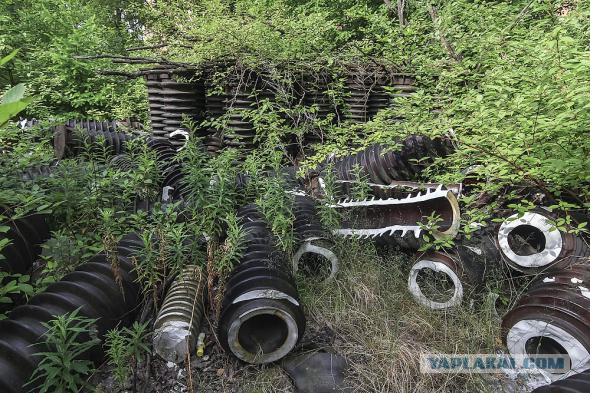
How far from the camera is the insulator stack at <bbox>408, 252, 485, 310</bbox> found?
259 cm

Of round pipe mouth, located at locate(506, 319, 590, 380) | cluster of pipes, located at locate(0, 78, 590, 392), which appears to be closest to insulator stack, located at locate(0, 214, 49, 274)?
cluster of pipes, located at locate(0, 78, 590, 392)

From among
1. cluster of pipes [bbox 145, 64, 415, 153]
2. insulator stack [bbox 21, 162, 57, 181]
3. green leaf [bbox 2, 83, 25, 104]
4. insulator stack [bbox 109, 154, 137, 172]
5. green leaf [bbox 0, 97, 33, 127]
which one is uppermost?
green leaf [bbox 2, 83, 25, 104]

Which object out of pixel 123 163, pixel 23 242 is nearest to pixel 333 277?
pixel 23 242

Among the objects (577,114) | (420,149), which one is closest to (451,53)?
(420,149)

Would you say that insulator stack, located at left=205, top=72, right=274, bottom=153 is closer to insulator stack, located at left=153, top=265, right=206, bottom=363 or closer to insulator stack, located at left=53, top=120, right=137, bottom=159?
insulator stack, located at left=53, top=120, right=137, bottom=159

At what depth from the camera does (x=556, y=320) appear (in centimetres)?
196

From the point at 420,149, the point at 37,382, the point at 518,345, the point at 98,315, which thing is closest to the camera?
the point at 37,382

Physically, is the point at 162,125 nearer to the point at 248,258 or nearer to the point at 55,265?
the point at 55,265

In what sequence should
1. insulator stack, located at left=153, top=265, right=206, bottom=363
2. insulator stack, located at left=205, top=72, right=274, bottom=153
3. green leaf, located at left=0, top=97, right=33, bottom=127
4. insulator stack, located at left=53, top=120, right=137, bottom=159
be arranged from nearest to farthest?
1. green leaf, located at left=0, top=97, right=33, bottom=127
2. insulator stack, located at left=153, top=265, right=206, bottom=363
3. insulator stack, located at left=53, top=120, right=137, bottom=159
4. insulator stack, located at left=205, top=72, right=274, bottom=153

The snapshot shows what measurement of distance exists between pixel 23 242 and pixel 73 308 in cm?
90

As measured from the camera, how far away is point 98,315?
6.50 feet

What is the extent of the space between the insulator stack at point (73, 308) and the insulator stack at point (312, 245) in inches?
48.1

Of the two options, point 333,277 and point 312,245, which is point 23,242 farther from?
point 333,277

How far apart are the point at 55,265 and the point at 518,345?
3146 millimetres
